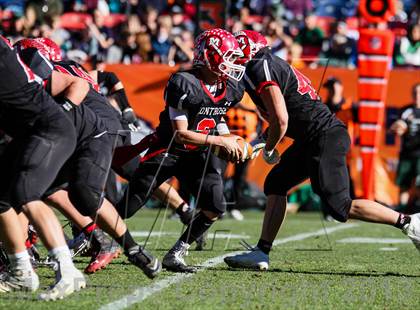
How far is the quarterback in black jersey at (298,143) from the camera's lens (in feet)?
18.9

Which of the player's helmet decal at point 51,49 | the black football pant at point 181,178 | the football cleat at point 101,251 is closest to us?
the football cleat at point 101,251

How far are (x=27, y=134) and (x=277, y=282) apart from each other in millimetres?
1707

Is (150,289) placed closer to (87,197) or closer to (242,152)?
(87,197)

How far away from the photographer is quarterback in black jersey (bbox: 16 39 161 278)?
512 centimetres

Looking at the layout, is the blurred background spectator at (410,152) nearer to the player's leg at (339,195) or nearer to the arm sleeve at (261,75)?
the player's leg at (339,195)

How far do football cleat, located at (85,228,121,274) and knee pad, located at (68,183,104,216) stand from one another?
0.80m

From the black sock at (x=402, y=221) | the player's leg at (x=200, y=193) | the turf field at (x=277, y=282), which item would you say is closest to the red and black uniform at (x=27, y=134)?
the turf field at (x=277, y=282)

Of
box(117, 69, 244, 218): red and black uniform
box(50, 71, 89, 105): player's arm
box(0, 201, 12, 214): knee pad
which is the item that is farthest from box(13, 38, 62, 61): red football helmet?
box(0, 201, 12, 214): knee pad

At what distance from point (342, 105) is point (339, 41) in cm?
207

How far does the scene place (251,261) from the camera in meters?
6.21

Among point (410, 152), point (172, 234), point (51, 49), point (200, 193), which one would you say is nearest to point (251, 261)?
point (200, 193)

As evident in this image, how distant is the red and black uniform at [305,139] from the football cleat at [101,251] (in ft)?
3.64

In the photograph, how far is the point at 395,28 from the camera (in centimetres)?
1339

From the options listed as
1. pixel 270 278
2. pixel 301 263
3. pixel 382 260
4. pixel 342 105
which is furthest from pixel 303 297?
pixel 342 105
